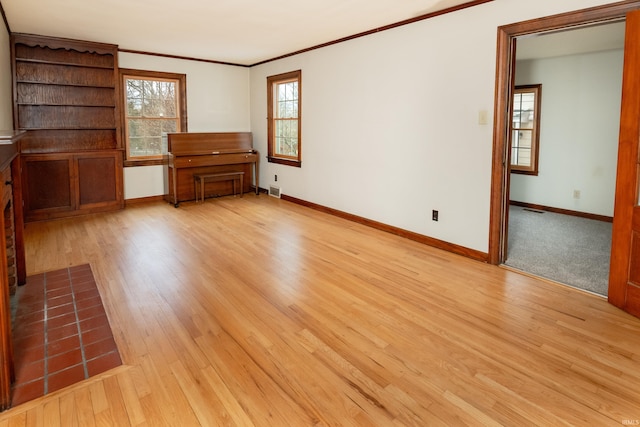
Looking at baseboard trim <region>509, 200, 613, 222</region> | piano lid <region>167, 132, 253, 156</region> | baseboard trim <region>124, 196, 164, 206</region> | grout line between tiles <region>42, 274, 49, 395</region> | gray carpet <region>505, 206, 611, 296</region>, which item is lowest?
→ grout line between tiles <region>42, 274, 49, 395</region>

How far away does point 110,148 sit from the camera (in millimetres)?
5633

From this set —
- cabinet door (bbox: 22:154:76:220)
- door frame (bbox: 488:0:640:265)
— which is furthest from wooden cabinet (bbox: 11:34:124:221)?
door frame (bbox: 488:0:640:265)

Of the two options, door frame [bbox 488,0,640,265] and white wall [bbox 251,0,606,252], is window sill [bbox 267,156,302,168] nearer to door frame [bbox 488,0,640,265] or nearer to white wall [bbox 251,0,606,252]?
white wall [bbox 251,0,606,252]

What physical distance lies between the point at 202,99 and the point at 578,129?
5660 millimetres

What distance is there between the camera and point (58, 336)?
2281 millimetres

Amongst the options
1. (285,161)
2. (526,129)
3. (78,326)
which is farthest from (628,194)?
(285,161)

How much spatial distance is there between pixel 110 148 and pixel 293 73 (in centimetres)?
286

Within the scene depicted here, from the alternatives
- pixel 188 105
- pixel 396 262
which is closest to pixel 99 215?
pixel 188 105

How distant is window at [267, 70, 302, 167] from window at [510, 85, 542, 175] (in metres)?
3.23

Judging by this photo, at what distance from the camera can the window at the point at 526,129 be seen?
584 centimetres

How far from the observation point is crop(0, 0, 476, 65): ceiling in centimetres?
366

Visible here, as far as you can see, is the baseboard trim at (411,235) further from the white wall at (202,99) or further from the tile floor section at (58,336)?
the tile floor section at (58,336)

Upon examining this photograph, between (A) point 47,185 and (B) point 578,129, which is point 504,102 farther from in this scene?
(A) point 47,185

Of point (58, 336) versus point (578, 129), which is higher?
point (578, 129)
